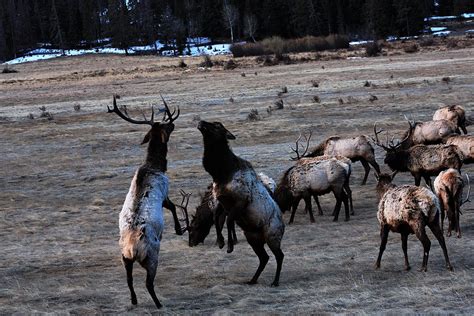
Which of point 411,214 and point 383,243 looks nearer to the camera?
point 411,214

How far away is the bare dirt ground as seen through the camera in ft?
28.6

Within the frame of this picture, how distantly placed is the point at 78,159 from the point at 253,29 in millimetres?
74500

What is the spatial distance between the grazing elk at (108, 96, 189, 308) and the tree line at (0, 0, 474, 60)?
244ft

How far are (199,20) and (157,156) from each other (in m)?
92.1

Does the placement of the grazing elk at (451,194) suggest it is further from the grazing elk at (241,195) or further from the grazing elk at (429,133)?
the grazing elk at (429,133)

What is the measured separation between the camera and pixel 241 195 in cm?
912

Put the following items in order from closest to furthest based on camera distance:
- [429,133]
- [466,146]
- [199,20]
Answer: [466,146], [429,133], [199,20]

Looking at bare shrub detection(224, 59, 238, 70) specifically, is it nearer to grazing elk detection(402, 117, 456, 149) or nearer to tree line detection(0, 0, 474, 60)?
tree line detection(0, 0, 474, 60)

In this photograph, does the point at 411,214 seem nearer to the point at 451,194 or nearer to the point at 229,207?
the point at 451,194

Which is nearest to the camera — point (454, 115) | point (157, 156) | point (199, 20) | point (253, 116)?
point (157, 156)

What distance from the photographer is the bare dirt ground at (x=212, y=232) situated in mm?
8719

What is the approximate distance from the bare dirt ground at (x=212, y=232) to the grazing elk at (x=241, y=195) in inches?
23.1

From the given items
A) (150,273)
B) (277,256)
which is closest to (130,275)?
(150,273)

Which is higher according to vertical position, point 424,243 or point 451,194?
point 451,194
